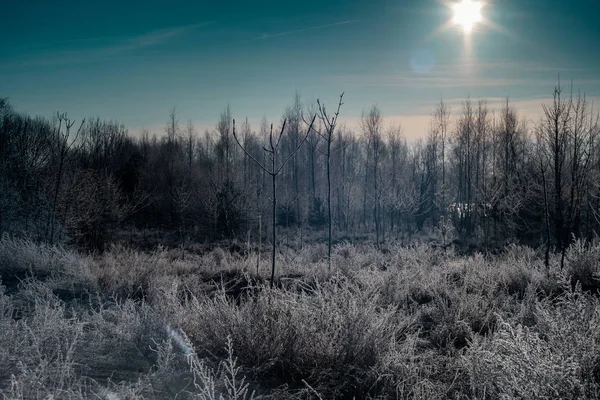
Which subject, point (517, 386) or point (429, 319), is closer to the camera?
point (517, 386)

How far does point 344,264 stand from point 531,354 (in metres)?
7.37

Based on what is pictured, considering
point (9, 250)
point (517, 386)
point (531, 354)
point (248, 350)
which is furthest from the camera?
point (9, 250)

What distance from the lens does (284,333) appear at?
160 inches

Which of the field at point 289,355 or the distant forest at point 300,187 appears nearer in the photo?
the field at point 289,355

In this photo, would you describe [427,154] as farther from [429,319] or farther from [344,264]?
[429,319]

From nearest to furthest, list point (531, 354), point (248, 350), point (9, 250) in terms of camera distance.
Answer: point (531, 354)
point (248, 350)
point (9, 250)

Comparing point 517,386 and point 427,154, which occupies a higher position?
point 427,154

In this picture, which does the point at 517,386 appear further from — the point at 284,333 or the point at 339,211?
the point at 339,211

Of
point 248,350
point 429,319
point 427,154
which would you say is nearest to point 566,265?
point 429,319

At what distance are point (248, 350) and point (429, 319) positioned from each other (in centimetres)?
323

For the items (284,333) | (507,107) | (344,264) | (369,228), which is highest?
(507,107)

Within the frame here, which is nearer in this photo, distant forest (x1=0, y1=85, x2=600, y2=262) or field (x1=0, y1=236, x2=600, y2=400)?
field (x1=0, y1=236, x2=600, y2=400)

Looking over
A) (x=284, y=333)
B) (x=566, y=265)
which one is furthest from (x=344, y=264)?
(x=284, y=333)

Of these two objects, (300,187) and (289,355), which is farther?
(300,187)
